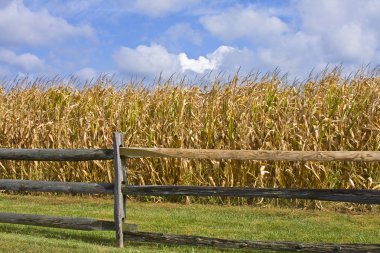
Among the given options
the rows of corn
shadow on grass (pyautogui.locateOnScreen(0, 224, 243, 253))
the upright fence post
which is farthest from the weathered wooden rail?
the rows of corn

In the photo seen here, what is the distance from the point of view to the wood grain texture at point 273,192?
9.03 m

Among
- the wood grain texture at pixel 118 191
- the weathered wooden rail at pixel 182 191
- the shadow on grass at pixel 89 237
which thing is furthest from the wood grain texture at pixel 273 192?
the shadow on grass at pixel 89 237

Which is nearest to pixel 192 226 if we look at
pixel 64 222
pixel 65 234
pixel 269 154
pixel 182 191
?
pixel 65 234

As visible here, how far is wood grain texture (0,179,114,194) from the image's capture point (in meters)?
10.8

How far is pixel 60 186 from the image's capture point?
11641 millimetres

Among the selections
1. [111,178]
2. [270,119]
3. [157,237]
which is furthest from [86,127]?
[157,237]

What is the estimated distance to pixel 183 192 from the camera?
1009cm

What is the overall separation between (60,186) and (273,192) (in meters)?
3.81

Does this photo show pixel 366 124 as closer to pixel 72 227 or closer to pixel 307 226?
pixel 307 226

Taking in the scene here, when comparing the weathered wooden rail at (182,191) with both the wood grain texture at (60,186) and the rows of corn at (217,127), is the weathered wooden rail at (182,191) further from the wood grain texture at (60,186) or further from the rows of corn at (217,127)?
the rows of corn at (217,127)

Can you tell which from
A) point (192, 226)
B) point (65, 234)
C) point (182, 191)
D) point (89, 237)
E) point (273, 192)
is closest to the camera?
point (273, 192)

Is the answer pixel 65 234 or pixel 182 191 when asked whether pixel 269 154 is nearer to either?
pixel 182 191

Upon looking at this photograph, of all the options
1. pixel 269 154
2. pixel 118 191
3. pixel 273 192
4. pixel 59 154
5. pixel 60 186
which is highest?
pixel 59 154

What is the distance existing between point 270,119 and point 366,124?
6.46 ft
